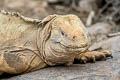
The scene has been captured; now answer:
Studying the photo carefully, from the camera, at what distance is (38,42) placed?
19.8 ft

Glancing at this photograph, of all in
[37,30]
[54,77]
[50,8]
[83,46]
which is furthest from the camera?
[50,8]

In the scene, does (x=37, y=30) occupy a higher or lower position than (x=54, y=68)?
higher

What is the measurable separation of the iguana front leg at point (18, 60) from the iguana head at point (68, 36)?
51 centimetres

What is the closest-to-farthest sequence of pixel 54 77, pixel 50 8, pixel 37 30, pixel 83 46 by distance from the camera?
1. pixel 83 46
2. pixel 54 77
3. pixel 37 30
4. pixel 50 8

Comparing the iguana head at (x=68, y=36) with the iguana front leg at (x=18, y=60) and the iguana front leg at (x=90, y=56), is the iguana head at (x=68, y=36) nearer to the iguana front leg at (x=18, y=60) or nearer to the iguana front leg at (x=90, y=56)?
the iguana front leg at (x=18, y=60)

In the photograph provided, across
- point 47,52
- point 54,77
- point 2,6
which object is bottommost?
point 54,77

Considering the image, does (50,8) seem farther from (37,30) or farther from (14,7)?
(37,30)

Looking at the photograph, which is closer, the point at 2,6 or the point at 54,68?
the point at 54,68

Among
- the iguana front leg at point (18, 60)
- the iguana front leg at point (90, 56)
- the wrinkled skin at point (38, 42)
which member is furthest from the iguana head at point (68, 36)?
the iguana front leg at point (90, 56)

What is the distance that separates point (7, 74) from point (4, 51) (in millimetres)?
464

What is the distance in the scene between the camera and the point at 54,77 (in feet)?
18.9

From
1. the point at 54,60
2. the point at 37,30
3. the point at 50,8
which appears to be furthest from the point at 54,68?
the point at 50,8

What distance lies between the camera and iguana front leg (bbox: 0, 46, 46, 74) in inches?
236

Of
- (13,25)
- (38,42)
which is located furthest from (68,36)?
(13,25)
